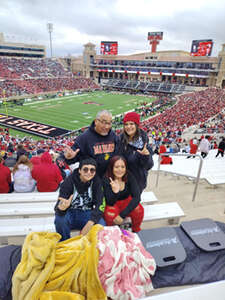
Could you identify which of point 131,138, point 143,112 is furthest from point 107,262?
point 143,112

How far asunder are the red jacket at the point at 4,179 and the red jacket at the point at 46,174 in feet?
1.90

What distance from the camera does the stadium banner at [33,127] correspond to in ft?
73.1

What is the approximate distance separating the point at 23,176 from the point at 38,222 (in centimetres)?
169

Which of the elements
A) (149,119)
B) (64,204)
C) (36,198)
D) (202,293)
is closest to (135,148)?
(64,204)

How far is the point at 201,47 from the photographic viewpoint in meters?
55.5

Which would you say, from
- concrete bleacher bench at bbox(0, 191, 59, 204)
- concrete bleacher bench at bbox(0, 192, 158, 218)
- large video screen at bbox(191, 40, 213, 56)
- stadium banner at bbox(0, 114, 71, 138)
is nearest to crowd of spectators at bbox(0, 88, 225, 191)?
stadium banner at bbox(0, 114, 71, 138)

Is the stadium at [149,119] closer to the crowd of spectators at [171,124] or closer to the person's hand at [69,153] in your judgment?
the crowd of spectators at [171,124]

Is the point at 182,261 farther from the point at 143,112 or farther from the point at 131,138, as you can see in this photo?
the point at 143,112

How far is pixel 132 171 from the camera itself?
114 inches

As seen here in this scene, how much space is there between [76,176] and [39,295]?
4.24ft

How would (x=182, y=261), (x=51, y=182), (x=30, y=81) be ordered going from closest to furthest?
(x=182, y=261) → (x=51, y=182) → (x=30, y=81)

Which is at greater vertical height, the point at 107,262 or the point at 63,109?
the point at 107,262

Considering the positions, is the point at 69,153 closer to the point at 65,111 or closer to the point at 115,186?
the point at 115,186

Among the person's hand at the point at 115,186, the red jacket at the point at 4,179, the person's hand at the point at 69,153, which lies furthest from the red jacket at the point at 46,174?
the person's hand at the point at 115,186
